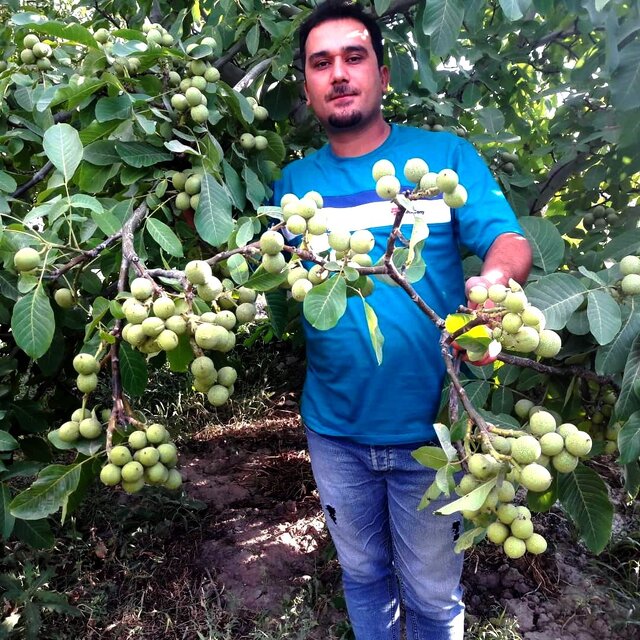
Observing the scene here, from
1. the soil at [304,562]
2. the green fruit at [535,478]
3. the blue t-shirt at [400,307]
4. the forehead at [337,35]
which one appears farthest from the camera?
the soil at [304,562]

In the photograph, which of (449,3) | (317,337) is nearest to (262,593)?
(317,337)

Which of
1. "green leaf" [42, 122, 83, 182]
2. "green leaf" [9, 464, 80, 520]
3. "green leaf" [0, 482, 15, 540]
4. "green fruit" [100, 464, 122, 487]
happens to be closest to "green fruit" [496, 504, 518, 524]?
"green fruit" [100, 464, 122, 487]

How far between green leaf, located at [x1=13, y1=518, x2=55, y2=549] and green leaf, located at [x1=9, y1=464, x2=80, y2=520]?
0.68 m

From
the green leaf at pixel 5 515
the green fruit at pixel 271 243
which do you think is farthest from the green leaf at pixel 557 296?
the green leaf at pixel 5 515

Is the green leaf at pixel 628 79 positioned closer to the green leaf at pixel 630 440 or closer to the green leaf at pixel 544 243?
the green leaf at pixel 544 243

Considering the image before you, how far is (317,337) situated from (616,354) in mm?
879

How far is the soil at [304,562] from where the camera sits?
251 centimetres

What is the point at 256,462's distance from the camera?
12.0 feet

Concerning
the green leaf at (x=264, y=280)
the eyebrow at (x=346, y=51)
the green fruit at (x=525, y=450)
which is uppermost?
the eyebrow at (x=346, y=51)

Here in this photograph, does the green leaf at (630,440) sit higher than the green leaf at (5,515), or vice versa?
the green leaf at (630,440)

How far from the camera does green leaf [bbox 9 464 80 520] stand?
1153 mm

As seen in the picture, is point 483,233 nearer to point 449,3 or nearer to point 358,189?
point 358,189

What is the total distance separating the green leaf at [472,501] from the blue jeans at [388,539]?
0.87 m

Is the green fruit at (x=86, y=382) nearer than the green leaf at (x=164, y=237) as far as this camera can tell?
Yes
